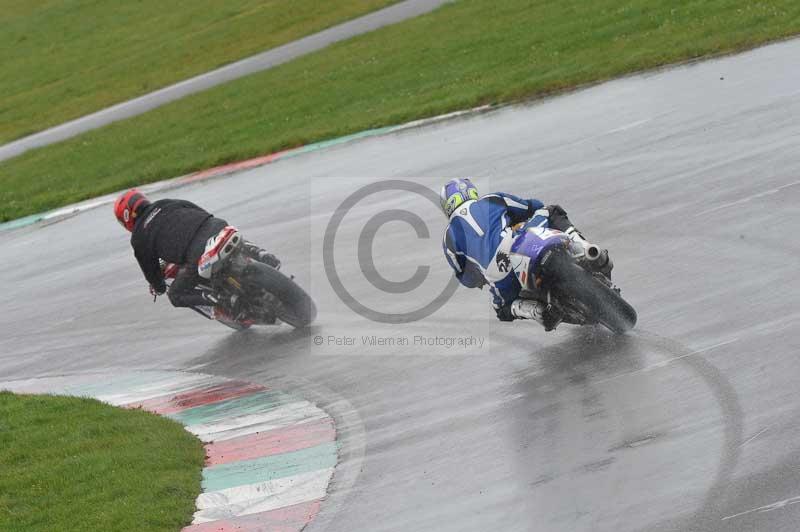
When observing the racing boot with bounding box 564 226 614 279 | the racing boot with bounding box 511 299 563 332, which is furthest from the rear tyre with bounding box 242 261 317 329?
the racing boot with bounding box 564 226 614 279

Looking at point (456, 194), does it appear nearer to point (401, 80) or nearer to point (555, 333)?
point (555, 333)

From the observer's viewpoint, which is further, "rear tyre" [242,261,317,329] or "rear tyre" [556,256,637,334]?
"rear tyre" [242,261,317,329]

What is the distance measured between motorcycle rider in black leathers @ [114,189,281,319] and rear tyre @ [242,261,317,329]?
0.91 feet

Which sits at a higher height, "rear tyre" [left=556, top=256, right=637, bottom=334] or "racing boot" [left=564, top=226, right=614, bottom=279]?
"racing boot" [left=564, top=226, right=614, bottom=279]

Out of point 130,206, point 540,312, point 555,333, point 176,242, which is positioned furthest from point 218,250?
point 540,312

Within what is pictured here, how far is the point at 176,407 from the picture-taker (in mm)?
10719

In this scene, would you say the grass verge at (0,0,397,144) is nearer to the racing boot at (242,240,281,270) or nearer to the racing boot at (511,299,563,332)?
the racing boot at (242,240,281,270)

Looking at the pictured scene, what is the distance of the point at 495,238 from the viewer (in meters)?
9.81

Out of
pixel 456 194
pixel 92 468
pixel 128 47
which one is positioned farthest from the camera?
pixel 128 47

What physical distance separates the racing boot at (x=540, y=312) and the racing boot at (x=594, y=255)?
477 mm

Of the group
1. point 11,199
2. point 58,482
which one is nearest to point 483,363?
point 58,482

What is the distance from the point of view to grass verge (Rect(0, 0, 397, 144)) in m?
32.9

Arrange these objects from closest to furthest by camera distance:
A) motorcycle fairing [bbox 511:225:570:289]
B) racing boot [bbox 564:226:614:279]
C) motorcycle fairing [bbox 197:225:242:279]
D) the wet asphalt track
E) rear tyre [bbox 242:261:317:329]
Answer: the wet asphalt track → racing boot [bbox 564:226:614:279] → motorcycle fairing [bbox 511:225:570:289] → motorcycle fairing [bbox 197:225:242:279] → rear tyre [bbox 242:261:317:329]

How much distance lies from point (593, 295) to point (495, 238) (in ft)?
3.23
